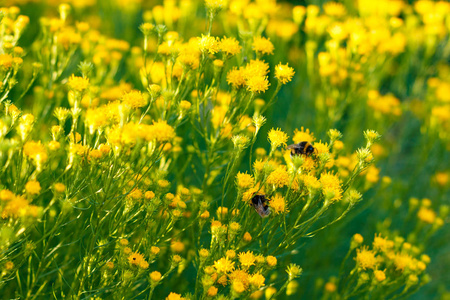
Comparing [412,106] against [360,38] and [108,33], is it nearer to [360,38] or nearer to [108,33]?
[360,38]

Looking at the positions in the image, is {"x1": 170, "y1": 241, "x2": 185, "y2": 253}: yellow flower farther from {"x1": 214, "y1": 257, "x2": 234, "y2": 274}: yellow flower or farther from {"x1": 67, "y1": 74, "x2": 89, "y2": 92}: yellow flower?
{"x1": 67, "y1": 74, "x2": 89, "y2": 92}: yellow flower

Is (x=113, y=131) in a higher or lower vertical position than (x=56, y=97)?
higher

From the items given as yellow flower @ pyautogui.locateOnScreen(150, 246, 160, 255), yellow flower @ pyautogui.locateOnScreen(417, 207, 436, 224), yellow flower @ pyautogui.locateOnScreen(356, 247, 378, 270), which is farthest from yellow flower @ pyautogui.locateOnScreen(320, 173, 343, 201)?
yellow flower @ pyautogui.locateOnScreen(417, 207, 436, 224)

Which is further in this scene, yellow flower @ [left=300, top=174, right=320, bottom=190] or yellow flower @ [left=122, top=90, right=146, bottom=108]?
yellow flower @ [left=122, top=90, right=146, bottom=108]

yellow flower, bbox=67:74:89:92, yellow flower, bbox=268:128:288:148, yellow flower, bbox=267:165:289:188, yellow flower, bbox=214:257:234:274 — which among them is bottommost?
yellow flower, bbox=214:257:234:274

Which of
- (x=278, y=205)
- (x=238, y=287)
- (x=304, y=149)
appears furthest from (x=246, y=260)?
(x=304, y=149)

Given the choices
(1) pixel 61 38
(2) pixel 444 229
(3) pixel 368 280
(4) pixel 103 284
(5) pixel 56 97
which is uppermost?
(1) pixel 61 38

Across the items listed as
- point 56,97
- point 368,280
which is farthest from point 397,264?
point 56,97

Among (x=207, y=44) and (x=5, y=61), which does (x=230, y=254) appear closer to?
(x=207, y=44)
